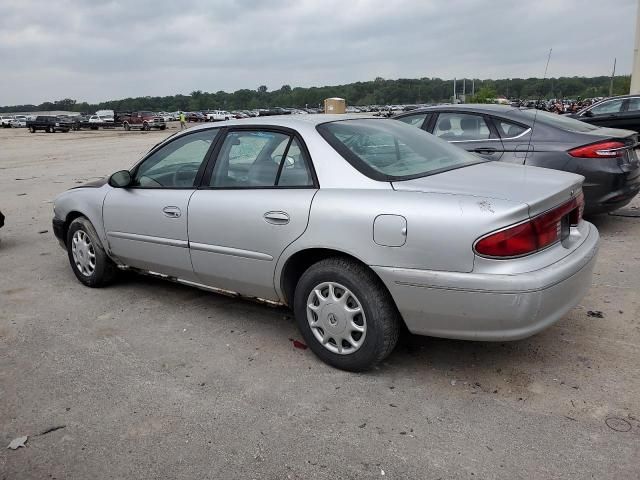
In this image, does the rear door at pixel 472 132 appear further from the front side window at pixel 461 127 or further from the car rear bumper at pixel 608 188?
the car rear bumper at pixel 608 188

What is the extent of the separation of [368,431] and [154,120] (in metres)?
47.0

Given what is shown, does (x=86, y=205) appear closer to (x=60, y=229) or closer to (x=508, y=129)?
(x=60, y=229)

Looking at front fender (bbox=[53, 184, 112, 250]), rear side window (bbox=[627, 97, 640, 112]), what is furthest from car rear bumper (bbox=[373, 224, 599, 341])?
rear side window (bbox=[627, 97, 640, 112])

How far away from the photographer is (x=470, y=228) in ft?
9.07

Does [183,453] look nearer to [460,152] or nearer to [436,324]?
[436,324]

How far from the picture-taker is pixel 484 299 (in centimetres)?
279

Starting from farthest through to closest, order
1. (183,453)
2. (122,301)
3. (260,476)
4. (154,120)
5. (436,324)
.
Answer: (154,120) → (122,301) → (436,324) → (183,453) → (260,476)

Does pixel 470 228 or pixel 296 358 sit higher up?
pixel 470 228

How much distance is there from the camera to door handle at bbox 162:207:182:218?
4.06 meters

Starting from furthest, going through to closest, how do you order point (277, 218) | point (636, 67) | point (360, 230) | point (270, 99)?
Answer: point (270, 99) < point (636, 67) < point (277, 218) < point (360, 230)

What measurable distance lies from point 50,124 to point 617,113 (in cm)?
4455

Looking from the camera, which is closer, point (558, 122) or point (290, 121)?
point (290, 121)

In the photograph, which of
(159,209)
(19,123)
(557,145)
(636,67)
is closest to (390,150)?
(159,209)

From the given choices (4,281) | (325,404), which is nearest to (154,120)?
(4,281)
